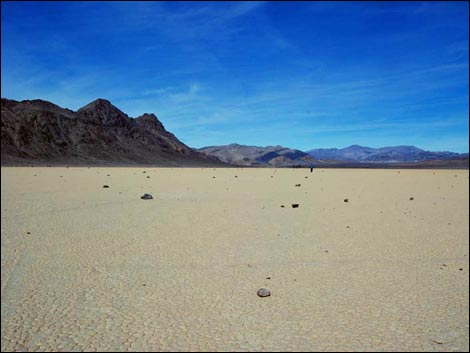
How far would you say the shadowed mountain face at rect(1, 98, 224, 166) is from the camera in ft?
262

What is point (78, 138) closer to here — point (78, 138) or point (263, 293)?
point (78, 138)

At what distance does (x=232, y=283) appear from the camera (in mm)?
5035

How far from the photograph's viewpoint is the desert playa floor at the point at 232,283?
147 inches

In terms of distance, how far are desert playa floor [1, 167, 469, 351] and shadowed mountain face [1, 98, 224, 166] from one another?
72.1 metres

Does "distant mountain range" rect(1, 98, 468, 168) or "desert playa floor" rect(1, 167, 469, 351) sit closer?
"desert playa floor" rect(1, 167, 469, 351)

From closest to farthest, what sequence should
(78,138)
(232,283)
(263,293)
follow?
1. (263,293)
2. (232,283)
3. (78,138)

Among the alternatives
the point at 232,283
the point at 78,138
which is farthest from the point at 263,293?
the point at 78,138

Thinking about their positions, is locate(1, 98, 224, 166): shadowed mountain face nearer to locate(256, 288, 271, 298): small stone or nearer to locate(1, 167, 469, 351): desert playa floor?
locate(1, 167, 469, 351): desert playa floor

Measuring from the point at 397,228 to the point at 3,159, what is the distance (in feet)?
246

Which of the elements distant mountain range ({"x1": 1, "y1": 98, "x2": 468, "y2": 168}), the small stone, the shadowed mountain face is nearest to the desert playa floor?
the small stone

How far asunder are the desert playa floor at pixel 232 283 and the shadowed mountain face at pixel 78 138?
72.1 m

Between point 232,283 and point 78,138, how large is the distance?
9459cm

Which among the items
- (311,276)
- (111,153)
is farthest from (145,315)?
(111,153)

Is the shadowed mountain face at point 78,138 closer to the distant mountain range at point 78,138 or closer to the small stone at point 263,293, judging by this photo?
the distant mountain range at point 78,138
